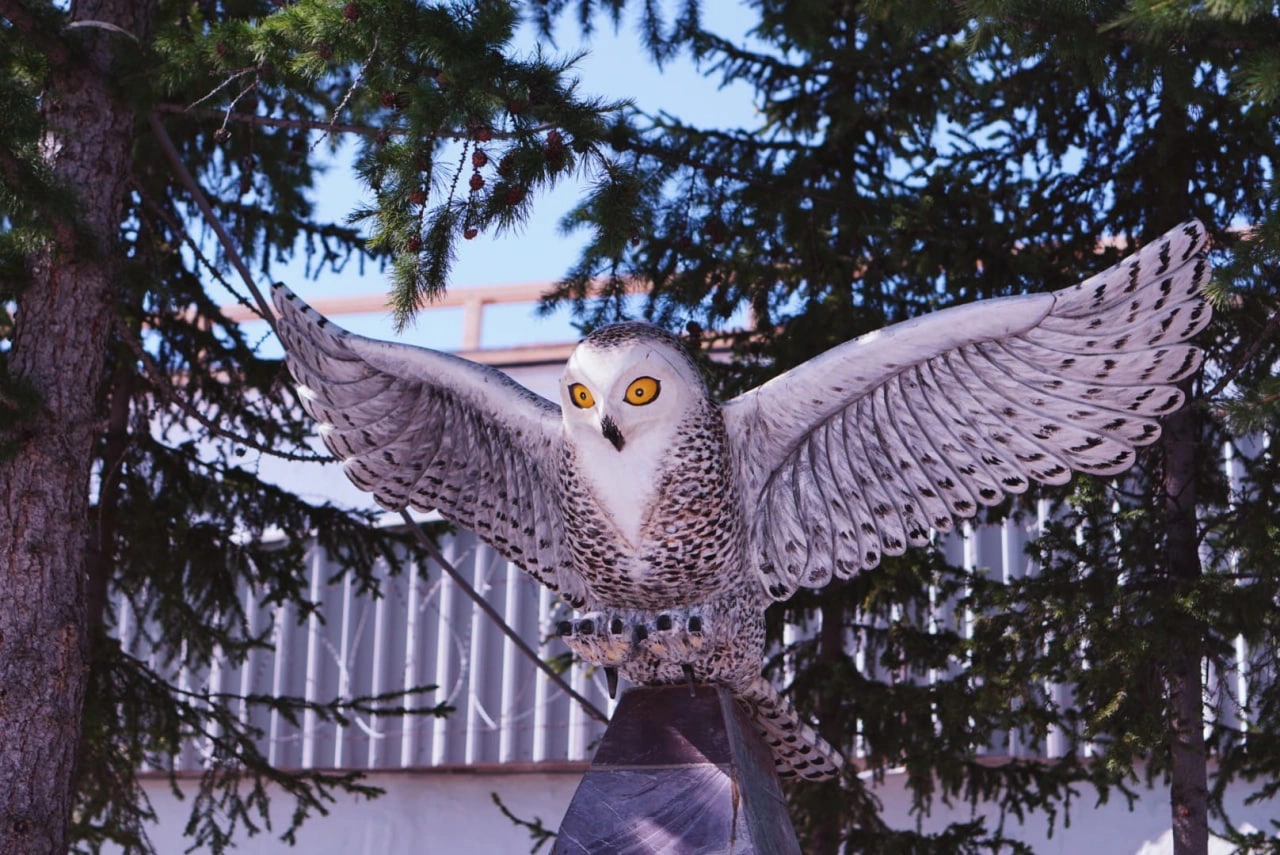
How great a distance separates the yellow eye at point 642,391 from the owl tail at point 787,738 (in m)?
1.00

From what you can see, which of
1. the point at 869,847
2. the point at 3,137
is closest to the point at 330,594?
the point at 869,847

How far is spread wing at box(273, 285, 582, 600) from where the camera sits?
455 cm

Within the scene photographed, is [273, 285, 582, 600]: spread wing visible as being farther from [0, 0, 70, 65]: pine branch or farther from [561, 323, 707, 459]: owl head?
[0, 0, 70, 65]: pine branch

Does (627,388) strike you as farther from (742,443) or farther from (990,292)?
(990,292)

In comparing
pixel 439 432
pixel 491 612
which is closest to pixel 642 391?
pixel 439 432

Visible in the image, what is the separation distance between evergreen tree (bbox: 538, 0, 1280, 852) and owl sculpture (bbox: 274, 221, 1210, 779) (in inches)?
33.7

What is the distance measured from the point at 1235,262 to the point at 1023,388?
66 centimetres

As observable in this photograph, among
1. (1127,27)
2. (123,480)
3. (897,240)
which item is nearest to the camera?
(1127,27)

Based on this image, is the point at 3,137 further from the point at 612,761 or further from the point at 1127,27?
the point at 1127,27

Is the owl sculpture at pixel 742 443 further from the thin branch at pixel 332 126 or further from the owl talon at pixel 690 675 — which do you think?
the thin branch at pixel 332 126

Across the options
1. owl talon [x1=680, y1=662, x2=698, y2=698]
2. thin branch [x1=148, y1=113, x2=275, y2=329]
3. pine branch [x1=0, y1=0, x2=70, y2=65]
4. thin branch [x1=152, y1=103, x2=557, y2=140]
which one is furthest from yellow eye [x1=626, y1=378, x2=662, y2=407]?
pine branch [x1=0, y1=0, x2=70, y2=65]

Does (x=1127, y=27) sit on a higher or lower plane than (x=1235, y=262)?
higher

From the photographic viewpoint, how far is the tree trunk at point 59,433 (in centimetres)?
481

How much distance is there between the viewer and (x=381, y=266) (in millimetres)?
7074
